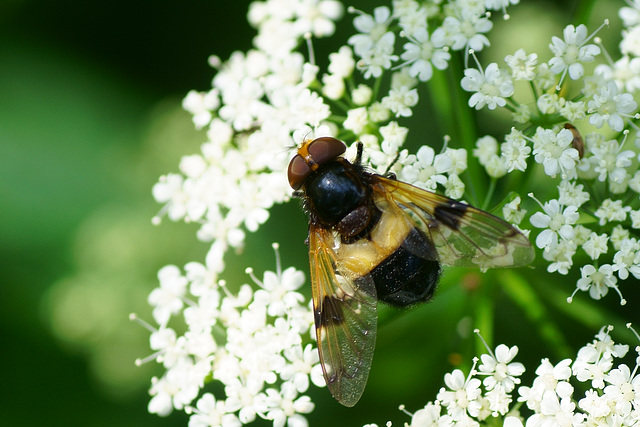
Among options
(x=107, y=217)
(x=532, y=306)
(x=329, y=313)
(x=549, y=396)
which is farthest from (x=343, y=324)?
(x=107, y=217)

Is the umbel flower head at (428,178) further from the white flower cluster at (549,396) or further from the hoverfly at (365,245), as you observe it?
the hoverfly at (365,245)

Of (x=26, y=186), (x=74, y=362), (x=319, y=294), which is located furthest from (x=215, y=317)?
(x=26, y=186)

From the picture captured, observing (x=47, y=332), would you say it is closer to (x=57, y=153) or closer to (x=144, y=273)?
(x=144, y=273)

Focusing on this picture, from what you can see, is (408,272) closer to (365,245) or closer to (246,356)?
(365,245)

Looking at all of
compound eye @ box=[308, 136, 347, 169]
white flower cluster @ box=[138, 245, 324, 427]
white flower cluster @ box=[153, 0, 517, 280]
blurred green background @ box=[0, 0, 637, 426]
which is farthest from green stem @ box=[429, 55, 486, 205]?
white flower cluster @ box=[138, 245, 324, 427]

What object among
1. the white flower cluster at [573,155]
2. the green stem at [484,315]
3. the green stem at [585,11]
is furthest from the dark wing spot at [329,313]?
the green stem at [585,11]

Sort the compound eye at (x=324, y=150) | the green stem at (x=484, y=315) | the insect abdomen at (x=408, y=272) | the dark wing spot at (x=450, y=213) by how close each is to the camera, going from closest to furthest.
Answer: the dark wing spot at (x=450, y=213) < the insect abdomen at (x=408, y=272) < the compound eye at (x=324, y=150) < the green stem at (x=484, y=315)

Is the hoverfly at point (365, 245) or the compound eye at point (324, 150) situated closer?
the hoverfly at point (365, 245)
